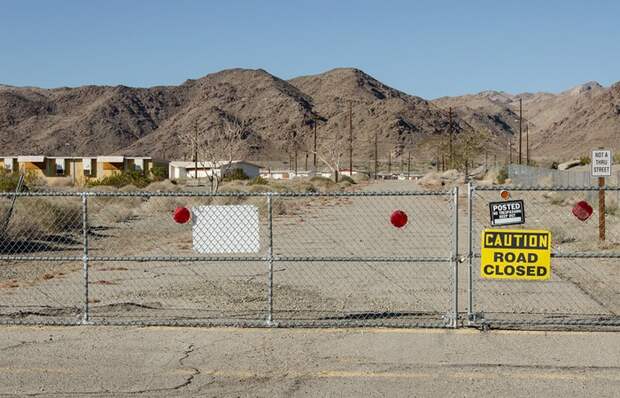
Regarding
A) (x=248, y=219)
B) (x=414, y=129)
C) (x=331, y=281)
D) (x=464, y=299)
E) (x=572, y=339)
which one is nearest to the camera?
(x=572, y=339)

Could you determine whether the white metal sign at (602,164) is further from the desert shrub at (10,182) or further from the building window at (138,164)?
the building window at (138,164)

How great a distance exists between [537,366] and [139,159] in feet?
293

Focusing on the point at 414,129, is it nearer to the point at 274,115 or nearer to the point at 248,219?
the point at 274,115

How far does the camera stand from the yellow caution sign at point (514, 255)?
10945 mm

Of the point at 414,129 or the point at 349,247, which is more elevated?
the point at 414,129

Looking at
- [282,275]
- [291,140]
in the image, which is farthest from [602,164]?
[291,140]

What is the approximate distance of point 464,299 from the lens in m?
13.9

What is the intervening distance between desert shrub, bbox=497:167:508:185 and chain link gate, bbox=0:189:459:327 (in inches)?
1813

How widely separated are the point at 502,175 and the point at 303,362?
69.8 meters

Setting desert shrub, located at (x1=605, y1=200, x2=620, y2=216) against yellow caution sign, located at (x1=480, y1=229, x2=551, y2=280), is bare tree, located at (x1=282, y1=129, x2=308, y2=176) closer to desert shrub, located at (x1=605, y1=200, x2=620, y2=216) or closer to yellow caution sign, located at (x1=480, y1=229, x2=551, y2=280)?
desert shrub, located at (x1=605, y1=200, x2=620, y2=216)

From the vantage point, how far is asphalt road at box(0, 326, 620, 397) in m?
8.40

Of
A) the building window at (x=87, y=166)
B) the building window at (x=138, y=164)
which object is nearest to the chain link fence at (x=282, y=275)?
the building window at (x=87, y=166)

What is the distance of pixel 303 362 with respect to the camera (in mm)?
9430

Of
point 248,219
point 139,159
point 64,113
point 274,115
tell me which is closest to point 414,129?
point 274,115
